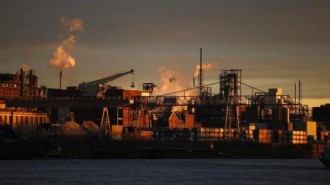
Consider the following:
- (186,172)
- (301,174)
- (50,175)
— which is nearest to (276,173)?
(301,174)

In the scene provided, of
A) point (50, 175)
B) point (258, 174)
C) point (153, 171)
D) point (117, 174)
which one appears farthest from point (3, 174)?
point (258, 174)

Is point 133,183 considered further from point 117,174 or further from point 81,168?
point 81,168

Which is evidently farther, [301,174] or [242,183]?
[301,174]

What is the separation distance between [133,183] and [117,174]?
2160cm

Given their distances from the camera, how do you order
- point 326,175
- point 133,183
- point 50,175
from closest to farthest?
1. point 133,183
2. point 50,175
3. point 326,175

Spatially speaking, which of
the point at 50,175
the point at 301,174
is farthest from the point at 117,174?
the point at 301,174

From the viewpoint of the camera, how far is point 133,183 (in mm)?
140250

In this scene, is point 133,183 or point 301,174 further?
point 301,174

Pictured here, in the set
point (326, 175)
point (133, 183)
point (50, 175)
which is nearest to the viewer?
point (133, 183)

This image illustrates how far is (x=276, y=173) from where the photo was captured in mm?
177000

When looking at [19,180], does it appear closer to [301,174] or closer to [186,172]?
[186,172]

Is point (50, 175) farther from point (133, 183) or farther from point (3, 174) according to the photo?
point (133, 183)

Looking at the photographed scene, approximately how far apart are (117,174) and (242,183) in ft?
79.5

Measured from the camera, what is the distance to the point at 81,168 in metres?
180
